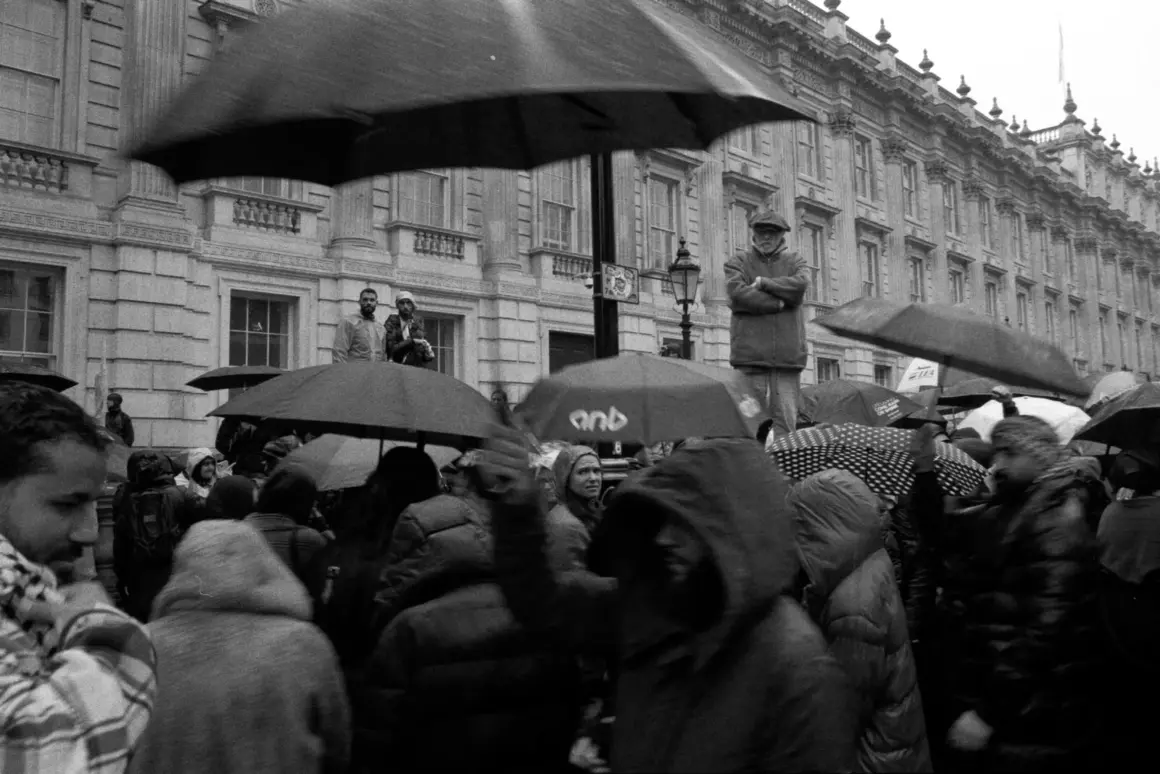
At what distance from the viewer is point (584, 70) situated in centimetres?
228

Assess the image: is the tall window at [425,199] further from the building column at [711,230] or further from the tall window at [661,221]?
the building column at [711,230]

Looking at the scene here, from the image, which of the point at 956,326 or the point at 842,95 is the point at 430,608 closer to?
the point at 956,326

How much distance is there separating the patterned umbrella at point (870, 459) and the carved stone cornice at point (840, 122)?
25202 millimetres

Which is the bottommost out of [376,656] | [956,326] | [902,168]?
[376,656]

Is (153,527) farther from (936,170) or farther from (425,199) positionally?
(936,170)

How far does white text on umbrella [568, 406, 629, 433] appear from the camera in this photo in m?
5.59

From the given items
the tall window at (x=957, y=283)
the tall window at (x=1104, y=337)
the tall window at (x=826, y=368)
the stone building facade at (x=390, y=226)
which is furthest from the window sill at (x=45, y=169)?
the tall window at (x=1104, y=337)

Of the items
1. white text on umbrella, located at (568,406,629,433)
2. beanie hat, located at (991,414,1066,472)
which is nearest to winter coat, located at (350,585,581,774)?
beanie hat, located at (991,414,1066,472)

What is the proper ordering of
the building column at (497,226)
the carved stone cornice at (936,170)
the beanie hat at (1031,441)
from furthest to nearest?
the carved stone cornice at (936,170) → the building column at (497,226) → the beanie hat at (1031,441)

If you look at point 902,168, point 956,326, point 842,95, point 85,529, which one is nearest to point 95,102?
point 956,326

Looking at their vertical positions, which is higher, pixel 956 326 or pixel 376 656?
pixel 956 326

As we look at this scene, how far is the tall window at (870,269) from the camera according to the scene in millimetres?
29938

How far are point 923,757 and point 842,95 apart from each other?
28.5m

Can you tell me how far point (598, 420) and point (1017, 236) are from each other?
39.1 meters
